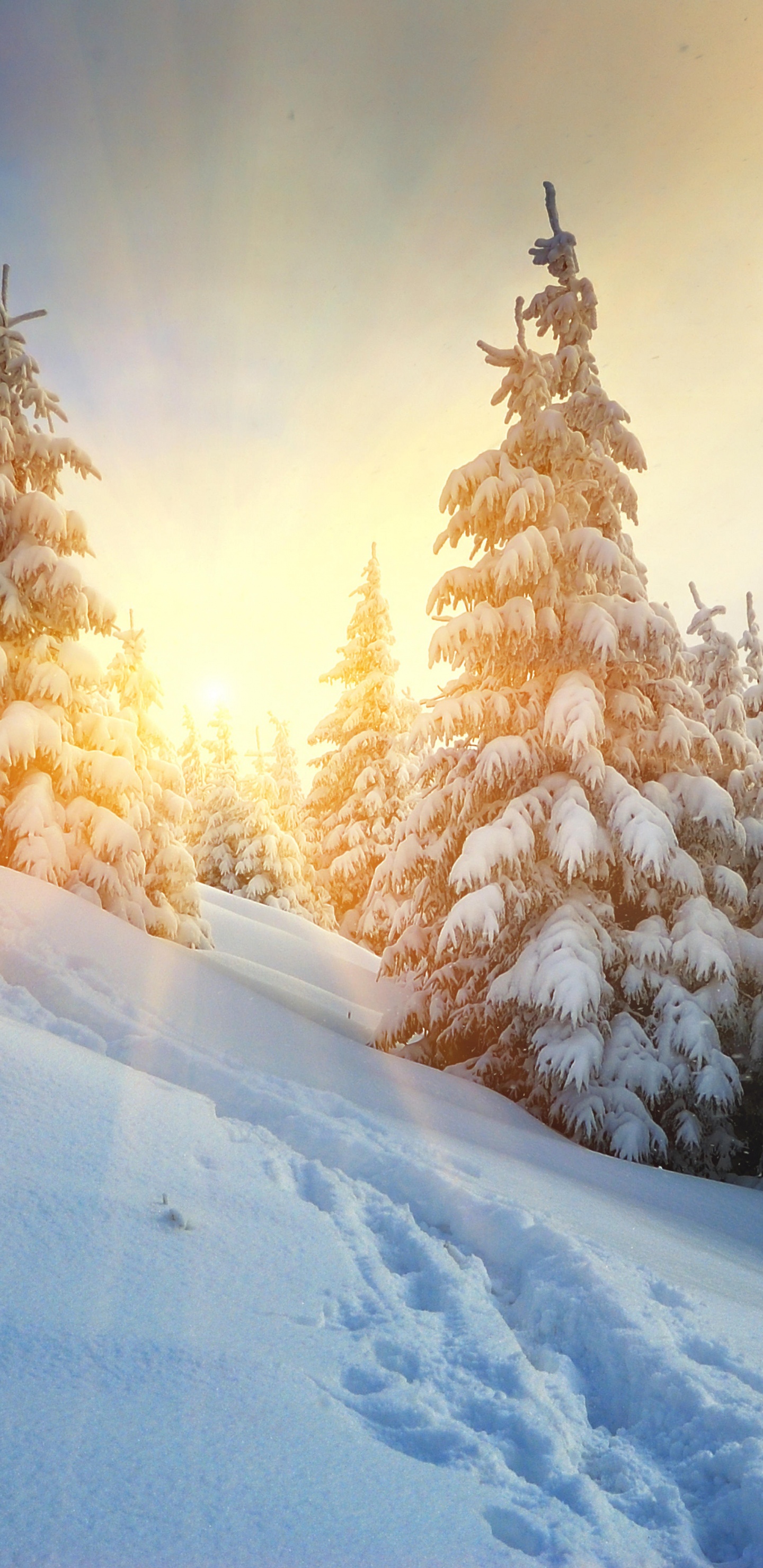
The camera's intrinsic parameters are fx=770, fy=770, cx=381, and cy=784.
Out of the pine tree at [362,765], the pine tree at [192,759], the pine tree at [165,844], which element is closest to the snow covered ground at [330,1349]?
the pine tree at [165,844]

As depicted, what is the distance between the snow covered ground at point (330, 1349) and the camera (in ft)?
5.46

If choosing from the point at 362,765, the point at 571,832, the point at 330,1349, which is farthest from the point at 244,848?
the point at 330,1349

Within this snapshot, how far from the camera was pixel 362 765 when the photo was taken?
23.6 metres

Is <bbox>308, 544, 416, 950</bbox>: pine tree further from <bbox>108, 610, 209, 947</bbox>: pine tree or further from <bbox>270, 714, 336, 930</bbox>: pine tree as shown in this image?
<bbox>108, 610, 209, 947</bbox>: pine tree

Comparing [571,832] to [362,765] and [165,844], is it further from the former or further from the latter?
[362,765]

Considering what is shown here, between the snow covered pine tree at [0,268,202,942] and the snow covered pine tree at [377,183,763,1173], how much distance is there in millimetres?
3459

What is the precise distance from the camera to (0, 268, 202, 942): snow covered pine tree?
29.8 feet

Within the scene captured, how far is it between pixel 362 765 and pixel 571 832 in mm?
15713

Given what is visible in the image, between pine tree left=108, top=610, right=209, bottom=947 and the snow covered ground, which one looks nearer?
the snow covered ground

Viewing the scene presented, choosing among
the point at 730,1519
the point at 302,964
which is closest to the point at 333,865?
the point at 302,964

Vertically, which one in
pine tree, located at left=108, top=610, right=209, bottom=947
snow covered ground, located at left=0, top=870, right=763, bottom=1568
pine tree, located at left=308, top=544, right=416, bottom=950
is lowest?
snow covered ground, located at left=0, top=870, right=763, bottom=1568

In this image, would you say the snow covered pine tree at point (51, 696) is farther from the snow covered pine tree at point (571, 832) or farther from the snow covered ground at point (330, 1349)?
the snow covered ground at point (330, 1349)

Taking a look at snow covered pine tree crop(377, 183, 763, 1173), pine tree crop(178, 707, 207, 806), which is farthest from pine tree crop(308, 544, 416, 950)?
pine tree crop(178, 707, 207, 806)

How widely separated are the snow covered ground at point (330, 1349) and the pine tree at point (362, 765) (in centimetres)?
1774
